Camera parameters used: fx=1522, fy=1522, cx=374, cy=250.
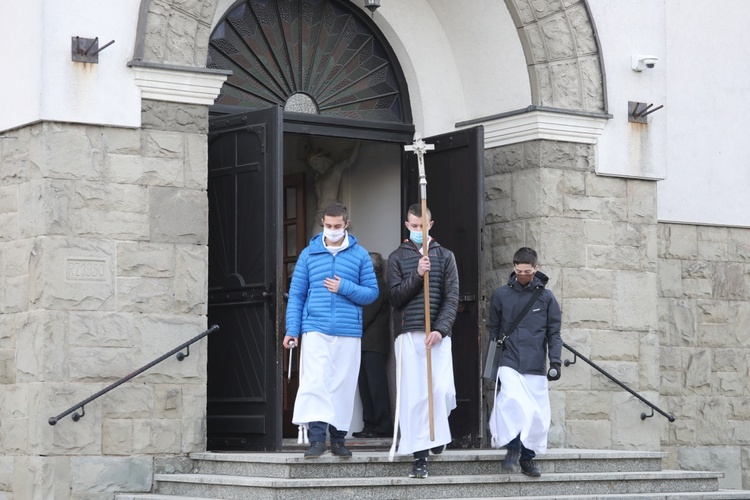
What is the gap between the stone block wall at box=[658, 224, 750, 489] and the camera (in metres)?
13.3

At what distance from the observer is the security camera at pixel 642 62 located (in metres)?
12.5

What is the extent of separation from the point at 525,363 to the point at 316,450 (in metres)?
1.54

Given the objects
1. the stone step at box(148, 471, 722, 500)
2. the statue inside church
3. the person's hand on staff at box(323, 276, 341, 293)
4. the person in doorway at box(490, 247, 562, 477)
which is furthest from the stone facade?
the person's hand on staff at box(323, 276, 341, 293)

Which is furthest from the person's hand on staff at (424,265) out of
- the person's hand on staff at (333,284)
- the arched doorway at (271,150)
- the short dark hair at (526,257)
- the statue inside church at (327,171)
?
the statue inside church at (327,171)

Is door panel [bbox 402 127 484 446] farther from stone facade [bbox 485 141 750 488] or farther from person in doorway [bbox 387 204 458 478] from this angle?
person in doorway [bbox 387 204 458 478]

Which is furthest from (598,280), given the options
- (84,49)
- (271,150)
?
(84,49)

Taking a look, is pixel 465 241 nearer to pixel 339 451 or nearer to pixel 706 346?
pixel 339 451

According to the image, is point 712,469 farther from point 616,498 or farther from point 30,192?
point 30,192

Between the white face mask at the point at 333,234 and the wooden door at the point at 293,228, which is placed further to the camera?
the wooden door at the point at 293,228

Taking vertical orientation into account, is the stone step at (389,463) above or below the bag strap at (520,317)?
below

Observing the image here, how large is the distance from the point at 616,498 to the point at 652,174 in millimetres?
3327

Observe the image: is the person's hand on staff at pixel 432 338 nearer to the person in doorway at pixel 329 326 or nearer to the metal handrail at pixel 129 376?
the person in doorway at pixel 329 326

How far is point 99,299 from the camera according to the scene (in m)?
10.3

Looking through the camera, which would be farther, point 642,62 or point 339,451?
point 642,62
